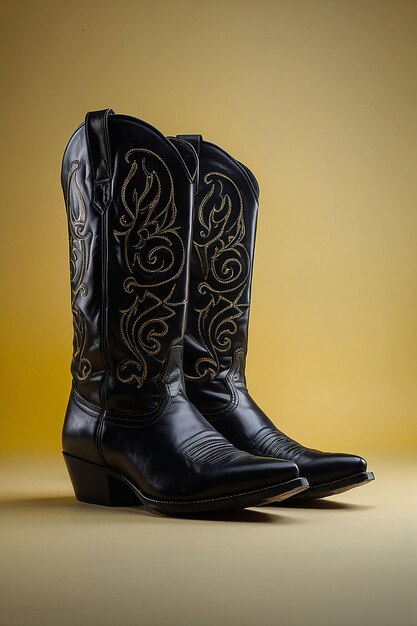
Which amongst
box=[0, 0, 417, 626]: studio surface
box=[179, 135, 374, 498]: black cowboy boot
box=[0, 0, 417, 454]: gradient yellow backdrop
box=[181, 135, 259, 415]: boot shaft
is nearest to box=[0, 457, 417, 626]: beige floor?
box=[179, 135, 374, 498]: black cowboy boot

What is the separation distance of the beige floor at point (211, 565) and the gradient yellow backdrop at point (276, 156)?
62.8 inches

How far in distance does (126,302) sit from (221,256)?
43 cm

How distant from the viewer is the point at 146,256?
239 cm

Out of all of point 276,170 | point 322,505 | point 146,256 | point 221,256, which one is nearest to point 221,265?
point 221,256

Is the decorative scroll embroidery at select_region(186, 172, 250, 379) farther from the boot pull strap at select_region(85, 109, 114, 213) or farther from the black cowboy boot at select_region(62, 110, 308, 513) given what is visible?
the boot pull strap at select_region(85, 109, 114, 213)

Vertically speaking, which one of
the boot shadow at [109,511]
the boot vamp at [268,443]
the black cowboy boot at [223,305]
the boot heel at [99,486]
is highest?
the black cowboy boot at [223,305]

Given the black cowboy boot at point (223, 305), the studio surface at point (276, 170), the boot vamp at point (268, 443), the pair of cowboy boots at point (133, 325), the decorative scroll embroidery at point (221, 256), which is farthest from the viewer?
the studio surface at point (276, 170)

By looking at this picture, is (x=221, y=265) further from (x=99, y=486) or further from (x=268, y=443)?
(x=99, y=486)

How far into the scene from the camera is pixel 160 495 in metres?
2.21

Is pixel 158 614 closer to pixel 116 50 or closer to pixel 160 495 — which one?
pixel 160 495

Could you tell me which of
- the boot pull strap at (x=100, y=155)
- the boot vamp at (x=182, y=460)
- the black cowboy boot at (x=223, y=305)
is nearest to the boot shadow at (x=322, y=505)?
the black cowboy boot at (x=223, y=305)

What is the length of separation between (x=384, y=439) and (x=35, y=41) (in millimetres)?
1952

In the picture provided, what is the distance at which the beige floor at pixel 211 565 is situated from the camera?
1.51 m

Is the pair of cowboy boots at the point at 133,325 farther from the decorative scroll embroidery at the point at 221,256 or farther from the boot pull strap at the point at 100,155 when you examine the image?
the decorative scroll embroidery at the point at 221,256
